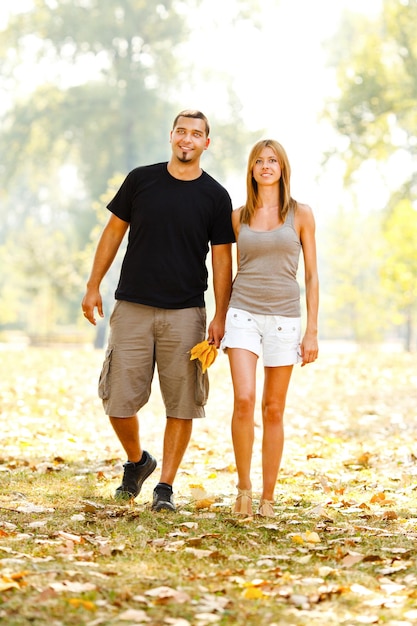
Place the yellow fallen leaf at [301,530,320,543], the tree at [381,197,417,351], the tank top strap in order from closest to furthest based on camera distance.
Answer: the yellow fallen leaf at [301,530,320,543], the tank top strap, the tree at [381,197,417,351]

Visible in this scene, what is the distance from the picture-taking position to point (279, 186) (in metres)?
5.85

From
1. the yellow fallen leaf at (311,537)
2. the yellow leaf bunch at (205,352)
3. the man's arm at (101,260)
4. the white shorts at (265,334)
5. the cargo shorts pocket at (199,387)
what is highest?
the man's arm at (101,260)

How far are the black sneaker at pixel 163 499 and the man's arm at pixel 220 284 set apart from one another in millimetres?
1006

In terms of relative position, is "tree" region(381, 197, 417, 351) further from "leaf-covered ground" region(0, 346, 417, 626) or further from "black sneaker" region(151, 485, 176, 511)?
"black sneaker" region(151, 485, 176, 511)

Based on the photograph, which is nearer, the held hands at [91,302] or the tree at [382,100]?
the held hands at [91,302]

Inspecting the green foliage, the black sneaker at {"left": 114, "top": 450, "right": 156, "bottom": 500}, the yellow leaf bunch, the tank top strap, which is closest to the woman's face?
the tank top strap

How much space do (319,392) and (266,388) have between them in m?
9.27

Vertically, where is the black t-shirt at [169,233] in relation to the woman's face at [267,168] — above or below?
below

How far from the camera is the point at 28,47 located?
126ft

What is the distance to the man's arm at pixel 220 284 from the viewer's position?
19.4 feet

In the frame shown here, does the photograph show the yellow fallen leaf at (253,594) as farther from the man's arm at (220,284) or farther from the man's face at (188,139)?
the man's face at (188,139)

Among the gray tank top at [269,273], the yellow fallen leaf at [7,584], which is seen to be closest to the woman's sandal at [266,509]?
the gray tank top at [269,273]

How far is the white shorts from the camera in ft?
18.5

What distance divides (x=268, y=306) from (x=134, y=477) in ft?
5.43
